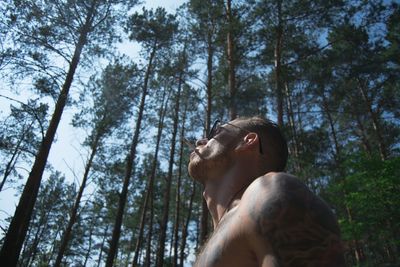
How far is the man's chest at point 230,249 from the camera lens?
102 centimetres

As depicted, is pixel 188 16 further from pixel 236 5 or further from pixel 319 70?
pixel 319 70

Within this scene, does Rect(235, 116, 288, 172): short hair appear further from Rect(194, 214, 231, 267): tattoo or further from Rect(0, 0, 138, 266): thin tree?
Rect(0, 0, 138, 266): thin tree

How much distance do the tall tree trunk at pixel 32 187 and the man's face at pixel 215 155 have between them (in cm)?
780

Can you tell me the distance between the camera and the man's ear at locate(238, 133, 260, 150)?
1.70 meters

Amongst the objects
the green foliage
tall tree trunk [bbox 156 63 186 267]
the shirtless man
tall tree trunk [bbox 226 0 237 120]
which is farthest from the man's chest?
tall tree trunk [bbox 156 63 186 267]

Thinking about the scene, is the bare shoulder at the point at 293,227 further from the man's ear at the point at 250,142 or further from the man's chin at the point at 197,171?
the man's chin at the point at 197,171

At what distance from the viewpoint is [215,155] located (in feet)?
6.05

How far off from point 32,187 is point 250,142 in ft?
27.7

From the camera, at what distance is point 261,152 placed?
169 centimetres

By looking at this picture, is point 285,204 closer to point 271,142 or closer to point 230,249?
point 230,249

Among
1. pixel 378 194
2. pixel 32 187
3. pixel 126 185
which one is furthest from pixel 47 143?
pixel 378 194

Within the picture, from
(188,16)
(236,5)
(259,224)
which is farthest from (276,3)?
(259,224)

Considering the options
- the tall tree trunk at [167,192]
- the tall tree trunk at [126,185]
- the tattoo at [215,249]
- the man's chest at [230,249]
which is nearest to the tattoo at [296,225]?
the man's chest at [230,249]

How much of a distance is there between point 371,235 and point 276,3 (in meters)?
9.44
